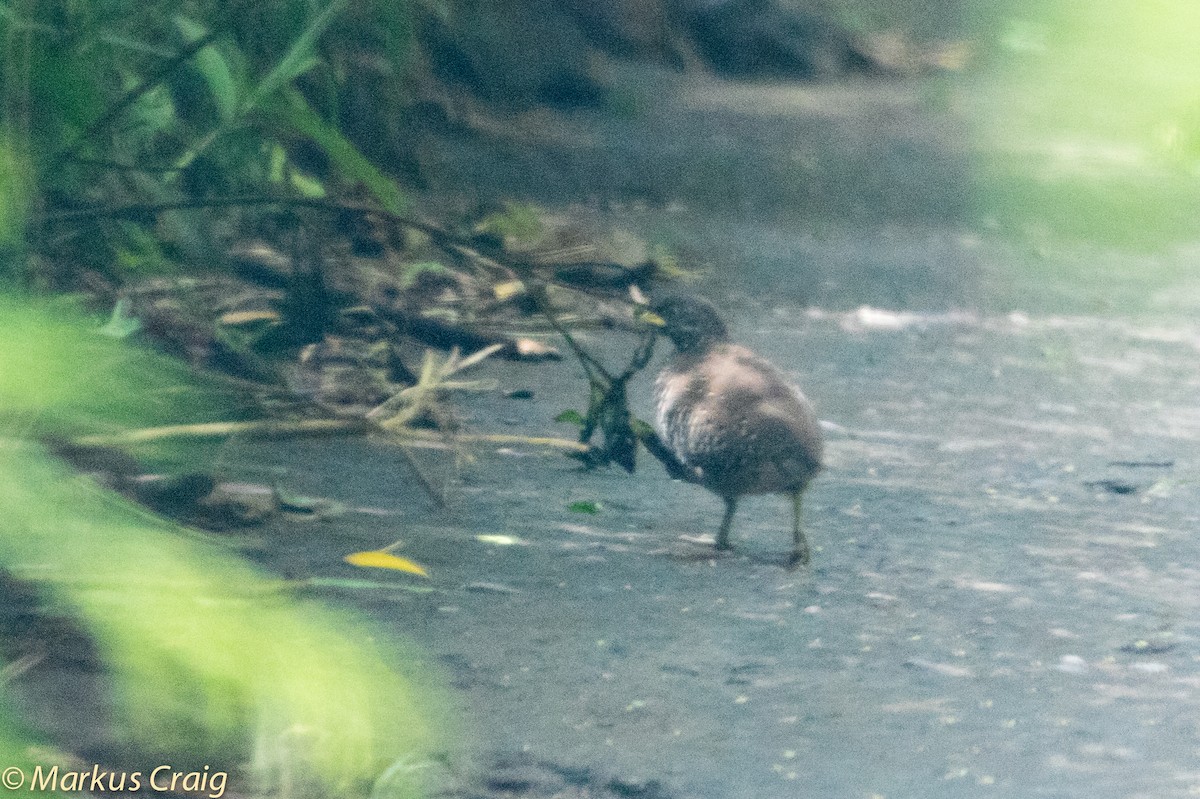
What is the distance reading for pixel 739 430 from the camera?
2943 millimetres

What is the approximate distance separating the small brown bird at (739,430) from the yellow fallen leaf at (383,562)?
0.52 metres

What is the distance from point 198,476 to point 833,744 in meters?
1.18

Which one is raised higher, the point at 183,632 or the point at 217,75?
the point at 217,75

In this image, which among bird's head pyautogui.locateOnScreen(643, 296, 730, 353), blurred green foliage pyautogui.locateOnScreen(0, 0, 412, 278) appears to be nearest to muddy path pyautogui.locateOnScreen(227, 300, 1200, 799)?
bird's head pyautogui.locateOnScreen(643, 296, 730, 353)

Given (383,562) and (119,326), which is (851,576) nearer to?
(383,562)

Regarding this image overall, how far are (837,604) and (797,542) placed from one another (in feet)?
0.89

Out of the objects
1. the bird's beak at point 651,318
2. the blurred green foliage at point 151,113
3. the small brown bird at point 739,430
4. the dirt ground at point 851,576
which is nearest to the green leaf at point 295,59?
the blurred green foliage at point 151,113

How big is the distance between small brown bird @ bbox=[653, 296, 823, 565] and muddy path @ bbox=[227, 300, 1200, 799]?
125 mm

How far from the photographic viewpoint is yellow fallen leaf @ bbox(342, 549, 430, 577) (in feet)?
9.03

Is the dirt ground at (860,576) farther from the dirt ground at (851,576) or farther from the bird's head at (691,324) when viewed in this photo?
the bird's head at (691,324)

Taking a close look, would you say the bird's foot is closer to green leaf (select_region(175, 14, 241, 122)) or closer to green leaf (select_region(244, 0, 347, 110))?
green leaf (select_region(244, 0, 347, 110))

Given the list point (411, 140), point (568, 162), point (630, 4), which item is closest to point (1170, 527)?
point (411, 140)

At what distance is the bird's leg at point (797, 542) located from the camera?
2.95 metres

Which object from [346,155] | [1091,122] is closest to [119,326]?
[346,155]
